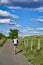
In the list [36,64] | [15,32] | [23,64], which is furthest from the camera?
[15,32]

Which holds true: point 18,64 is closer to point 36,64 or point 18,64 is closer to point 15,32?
point 36,64

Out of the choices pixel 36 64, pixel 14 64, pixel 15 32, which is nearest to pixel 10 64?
pixel 14 64

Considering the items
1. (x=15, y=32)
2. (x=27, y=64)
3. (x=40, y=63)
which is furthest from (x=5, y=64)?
(x=15, y=32)

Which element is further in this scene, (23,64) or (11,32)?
(11,32)

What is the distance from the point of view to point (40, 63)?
13953mm

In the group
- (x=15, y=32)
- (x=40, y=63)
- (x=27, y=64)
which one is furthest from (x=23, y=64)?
(x=15, y=32)

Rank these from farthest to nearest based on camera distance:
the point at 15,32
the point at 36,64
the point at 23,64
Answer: the point at 15,32 → the point at 23,64 → the point at 36,64

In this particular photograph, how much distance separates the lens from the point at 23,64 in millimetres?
14789

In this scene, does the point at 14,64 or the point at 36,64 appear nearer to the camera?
the point at 36,64

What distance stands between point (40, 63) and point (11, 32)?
145499mm

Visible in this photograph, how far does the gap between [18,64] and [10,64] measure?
0.49 meters

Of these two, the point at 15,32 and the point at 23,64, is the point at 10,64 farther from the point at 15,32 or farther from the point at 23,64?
the point at 15,32

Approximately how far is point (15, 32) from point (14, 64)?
142600 mm

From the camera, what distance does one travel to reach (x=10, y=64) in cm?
1502
